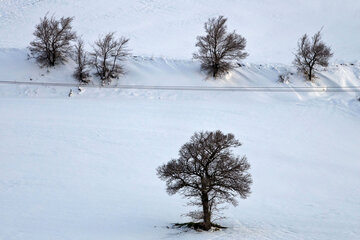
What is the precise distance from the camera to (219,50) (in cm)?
3362

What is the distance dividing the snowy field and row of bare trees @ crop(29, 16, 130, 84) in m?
1.07

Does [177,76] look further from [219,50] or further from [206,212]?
[206,212]

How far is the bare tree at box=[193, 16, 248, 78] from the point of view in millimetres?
33438

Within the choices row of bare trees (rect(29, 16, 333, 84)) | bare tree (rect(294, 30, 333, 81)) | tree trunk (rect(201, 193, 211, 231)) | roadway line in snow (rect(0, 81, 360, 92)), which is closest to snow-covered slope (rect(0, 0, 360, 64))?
bare tree (rect(294, 30, 333, 81))

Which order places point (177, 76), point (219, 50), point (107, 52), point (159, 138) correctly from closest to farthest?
1. point (159, 138)
2. point (107, 52)
3. point (219, 50)
4. point (177, 76)

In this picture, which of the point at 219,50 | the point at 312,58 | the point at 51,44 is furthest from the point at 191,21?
the point at 51,44

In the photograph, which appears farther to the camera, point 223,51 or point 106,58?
point 106,58

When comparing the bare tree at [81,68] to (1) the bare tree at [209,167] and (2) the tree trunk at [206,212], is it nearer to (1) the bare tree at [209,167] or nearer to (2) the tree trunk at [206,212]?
(1) the bare tree at [209,167]

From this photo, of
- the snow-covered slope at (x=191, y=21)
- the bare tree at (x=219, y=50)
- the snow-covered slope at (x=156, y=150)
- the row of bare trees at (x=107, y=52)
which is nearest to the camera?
the snow-covered slope at (x=156, y=150)

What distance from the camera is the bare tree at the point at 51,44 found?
3300 cm

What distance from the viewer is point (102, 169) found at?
68.1 ft

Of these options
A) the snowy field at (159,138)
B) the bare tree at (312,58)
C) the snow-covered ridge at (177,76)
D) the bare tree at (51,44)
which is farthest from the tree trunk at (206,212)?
the bare tree at (312,58)

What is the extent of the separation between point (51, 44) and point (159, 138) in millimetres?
15951

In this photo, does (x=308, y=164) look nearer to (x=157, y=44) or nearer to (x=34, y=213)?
(x=34, y=213)
